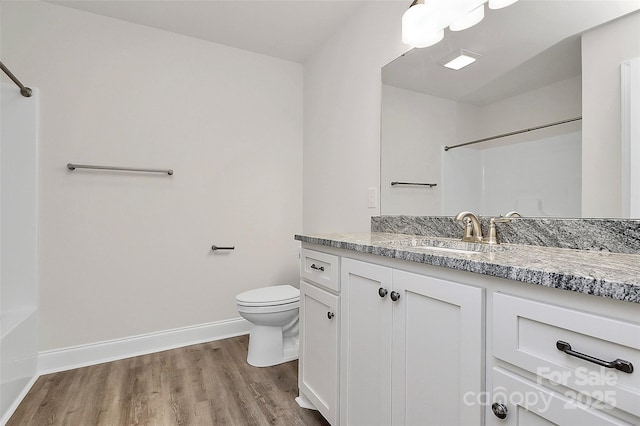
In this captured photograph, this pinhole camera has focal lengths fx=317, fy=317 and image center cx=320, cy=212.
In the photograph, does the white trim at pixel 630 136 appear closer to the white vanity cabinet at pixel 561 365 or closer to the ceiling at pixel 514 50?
the ceiling at pixel 514 50

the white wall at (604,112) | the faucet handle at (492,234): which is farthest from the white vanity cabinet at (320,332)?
the white wall at (604,112)

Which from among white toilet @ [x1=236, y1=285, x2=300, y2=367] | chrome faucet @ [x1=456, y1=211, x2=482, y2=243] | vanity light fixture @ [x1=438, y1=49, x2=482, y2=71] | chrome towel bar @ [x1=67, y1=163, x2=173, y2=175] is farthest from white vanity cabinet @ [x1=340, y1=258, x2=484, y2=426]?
chrome towel bar @ [x1=67, y1=163, x2=173, y2=175]

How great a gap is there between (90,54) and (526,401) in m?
2.84

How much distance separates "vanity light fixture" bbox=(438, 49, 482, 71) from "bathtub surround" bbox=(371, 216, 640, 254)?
731mm

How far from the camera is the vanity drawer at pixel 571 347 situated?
52 cm

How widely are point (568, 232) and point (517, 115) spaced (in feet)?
1.69

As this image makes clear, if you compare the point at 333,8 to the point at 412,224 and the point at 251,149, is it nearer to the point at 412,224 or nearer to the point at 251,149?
the point at 251,149

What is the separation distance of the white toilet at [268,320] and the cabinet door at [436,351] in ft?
3.70

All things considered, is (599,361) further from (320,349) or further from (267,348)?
(267,348)

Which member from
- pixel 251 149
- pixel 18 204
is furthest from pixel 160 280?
pixel 251 149

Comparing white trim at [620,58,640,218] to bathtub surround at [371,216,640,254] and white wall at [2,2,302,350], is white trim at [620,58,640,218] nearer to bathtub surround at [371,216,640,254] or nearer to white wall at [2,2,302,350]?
bathtub surround at [371,216,640,254]

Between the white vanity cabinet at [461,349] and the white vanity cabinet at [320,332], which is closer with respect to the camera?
the white vanity cabinet at [461,349]

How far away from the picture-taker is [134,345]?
2.21 m

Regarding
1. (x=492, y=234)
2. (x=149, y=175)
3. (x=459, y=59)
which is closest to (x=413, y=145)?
(x=459, y=59)
